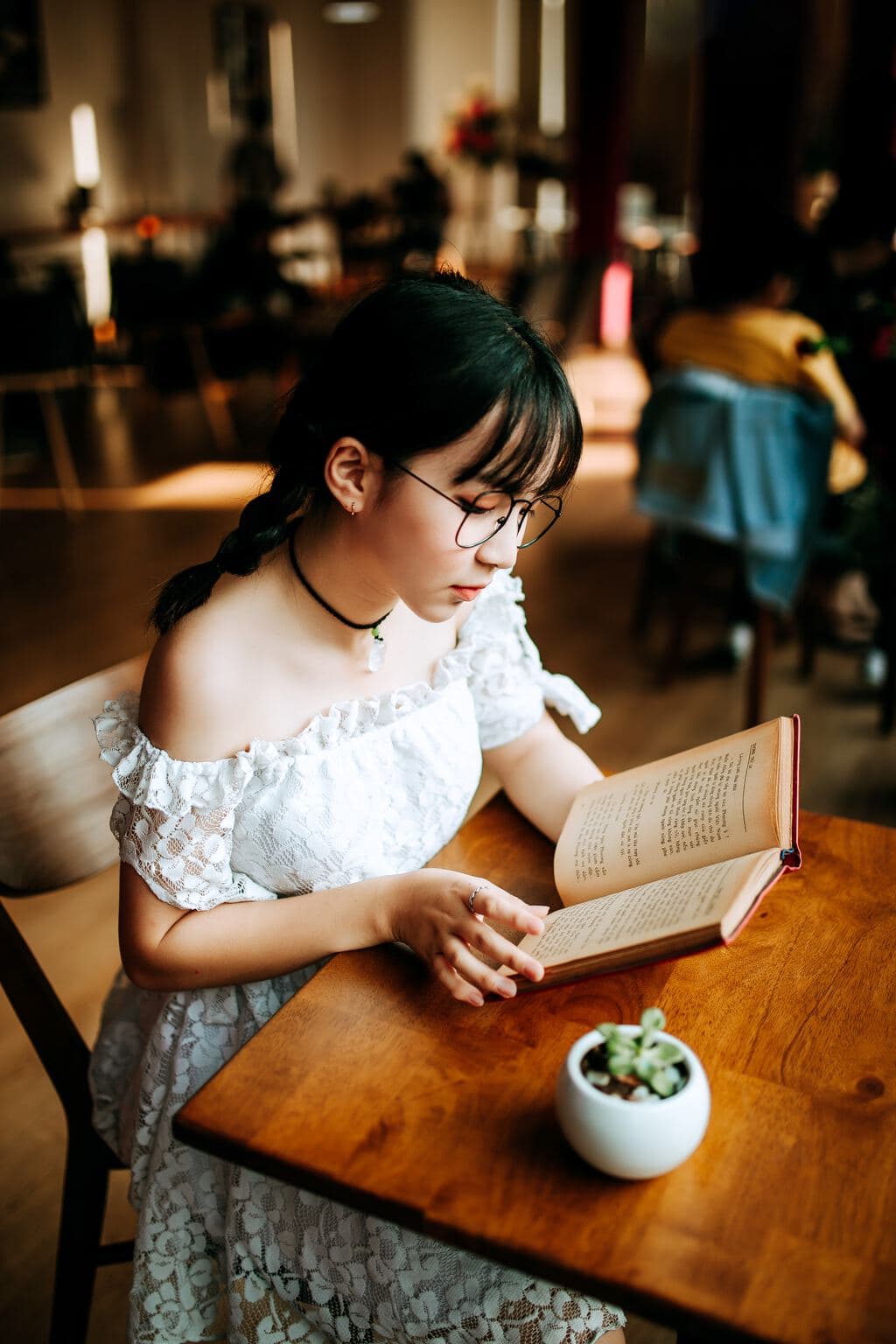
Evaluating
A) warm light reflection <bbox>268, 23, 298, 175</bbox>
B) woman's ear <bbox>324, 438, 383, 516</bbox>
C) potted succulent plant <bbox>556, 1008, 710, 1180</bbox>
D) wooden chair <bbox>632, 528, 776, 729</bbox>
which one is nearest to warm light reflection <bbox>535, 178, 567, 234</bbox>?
warm light reflection <bbox>268, 23, 298, 175</bbox>

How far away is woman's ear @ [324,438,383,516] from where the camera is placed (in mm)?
841

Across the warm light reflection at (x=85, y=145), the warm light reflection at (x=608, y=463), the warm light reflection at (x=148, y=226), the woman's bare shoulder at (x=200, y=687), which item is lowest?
the warm light reflection at (x=608, y=463)

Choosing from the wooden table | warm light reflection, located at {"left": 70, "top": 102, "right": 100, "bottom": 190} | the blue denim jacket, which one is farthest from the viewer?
warm light reflection, located at {"left": 70, "top": 102, "right": 100, "bottom": 190}

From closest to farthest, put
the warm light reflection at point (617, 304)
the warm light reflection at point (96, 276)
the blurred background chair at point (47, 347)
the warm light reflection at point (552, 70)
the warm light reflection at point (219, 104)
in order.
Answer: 1. the blurred background chair at point (47, 347)
2. the warm light reflection at point (96, 276)
3. the warm light reflection at point (219, 104)
4. the warm light reflection at point (617, 304)
5. the warm light reflection at point (552, 70)

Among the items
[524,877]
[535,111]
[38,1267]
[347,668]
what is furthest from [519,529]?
[535,111]

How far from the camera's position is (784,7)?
505cm

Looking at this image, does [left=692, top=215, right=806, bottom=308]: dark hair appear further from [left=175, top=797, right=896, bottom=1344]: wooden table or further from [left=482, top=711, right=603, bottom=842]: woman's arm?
[left=175, top=797, right=896, bottom=1344]: wooden table

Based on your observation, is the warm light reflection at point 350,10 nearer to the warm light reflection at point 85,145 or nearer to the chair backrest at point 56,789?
the warm light reflection at point 85,145

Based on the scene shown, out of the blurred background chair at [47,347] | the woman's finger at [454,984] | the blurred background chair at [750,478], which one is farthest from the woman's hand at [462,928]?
the blurred background chair at [47,347]

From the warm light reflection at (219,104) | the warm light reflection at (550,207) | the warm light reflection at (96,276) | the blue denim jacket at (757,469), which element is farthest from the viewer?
the warm light reflection at (550,207)

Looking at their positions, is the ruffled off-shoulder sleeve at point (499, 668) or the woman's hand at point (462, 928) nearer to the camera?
the woman's hand at point (462, 928)

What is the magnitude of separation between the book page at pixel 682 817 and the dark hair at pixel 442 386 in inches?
10.3

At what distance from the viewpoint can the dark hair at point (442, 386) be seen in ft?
2.64

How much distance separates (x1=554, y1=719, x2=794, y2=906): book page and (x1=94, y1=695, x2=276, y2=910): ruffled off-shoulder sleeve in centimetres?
27
